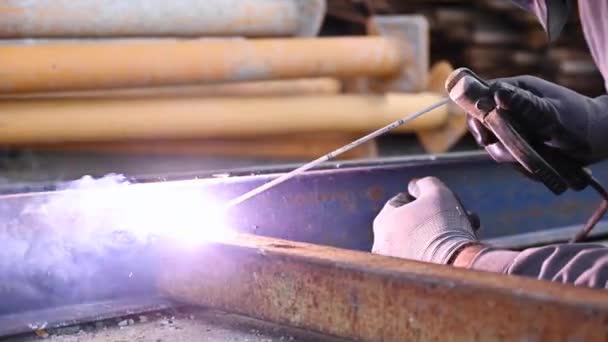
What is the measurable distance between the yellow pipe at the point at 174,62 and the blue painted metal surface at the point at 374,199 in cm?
187

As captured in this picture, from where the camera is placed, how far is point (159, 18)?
462 centimetres

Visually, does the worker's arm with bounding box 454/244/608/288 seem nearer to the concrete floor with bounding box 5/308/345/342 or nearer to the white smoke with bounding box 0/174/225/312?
the concrete floor with bounding box 5/308/345/342

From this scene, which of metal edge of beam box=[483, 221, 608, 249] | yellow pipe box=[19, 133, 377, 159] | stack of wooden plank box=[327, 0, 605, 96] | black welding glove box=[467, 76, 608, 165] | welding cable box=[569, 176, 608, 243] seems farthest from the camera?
stack of wooden plank box=[327, 0, 605, 96]

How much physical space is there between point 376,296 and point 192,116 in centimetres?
311

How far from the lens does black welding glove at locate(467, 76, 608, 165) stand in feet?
7.04

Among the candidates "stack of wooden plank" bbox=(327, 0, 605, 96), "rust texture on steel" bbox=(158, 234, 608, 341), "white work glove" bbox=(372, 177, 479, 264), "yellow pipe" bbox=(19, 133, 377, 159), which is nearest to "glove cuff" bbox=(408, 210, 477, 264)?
"white work glove" bbox=(372, 177, 479, 264)

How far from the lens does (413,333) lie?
150 centimetres

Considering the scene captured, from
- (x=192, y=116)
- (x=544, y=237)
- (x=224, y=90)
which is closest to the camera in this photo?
(x=544, y=237)

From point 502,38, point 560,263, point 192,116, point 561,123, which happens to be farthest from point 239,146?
point 560,263

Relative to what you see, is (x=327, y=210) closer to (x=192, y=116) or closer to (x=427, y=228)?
(x=427, y=228)

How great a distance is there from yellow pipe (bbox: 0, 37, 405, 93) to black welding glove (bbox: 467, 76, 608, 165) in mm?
2376

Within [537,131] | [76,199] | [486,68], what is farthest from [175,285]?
[486,68]

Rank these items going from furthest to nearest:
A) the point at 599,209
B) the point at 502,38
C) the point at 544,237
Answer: the point at 502,38 → the point at 544,237 → the point at 599,209

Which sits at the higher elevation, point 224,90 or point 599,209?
point 599,209
